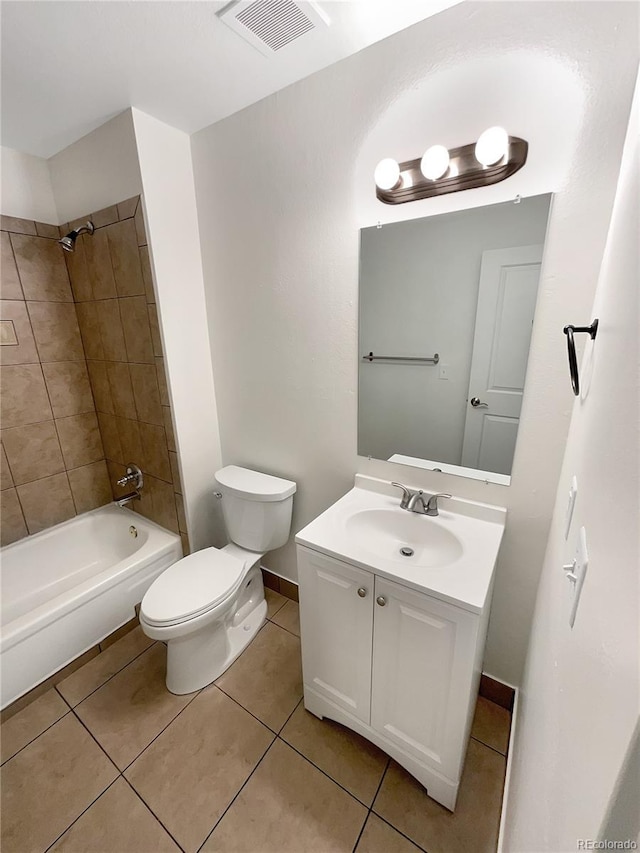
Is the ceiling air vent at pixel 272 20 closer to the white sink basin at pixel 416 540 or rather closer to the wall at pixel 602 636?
the wall at pixel 602 636

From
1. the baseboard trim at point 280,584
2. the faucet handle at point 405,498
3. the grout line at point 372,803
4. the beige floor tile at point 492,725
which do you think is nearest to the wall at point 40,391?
the baseboard trim at point 280,584

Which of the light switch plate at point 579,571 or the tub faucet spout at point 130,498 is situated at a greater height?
the light switch plate at point 579,571

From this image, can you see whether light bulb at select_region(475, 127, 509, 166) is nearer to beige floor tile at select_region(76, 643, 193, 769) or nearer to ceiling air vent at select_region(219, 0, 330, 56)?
ceiling air vent at select_region(219, 0, 330, 56)

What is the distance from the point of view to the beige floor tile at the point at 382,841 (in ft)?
3.46

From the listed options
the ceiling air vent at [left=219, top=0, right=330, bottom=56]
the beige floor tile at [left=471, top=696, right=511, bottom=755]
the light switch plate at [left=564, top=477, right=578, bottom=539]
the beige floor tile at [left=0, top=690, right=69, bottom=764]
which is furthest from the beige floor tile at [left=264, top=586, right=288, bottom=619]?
the ceiling air vent at [left=219, top=0, right=330, bottom=56]

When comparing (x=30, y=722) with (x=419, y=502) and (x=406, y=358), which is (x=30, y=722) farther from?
(x=406, y=358)

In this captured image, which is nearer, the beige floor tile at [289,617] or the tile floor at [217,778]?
the tile floor at [217,778]

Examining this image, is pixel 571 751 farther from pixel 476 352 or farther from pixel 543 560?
pixel 476 352

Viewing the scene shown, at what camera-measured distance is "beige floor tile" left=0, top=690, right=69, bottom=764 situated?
4.41ft

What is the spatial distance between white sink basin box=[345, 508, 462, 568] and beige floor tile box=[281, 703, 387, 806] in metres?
0.75

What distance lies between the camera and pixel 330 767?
1.25m

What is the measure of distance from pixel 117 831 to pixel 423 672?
3.57ft

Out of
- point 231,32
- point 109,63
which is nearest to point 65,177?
point 109,63

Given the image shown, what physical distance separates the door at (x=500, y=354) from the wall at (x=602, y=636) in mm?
311
